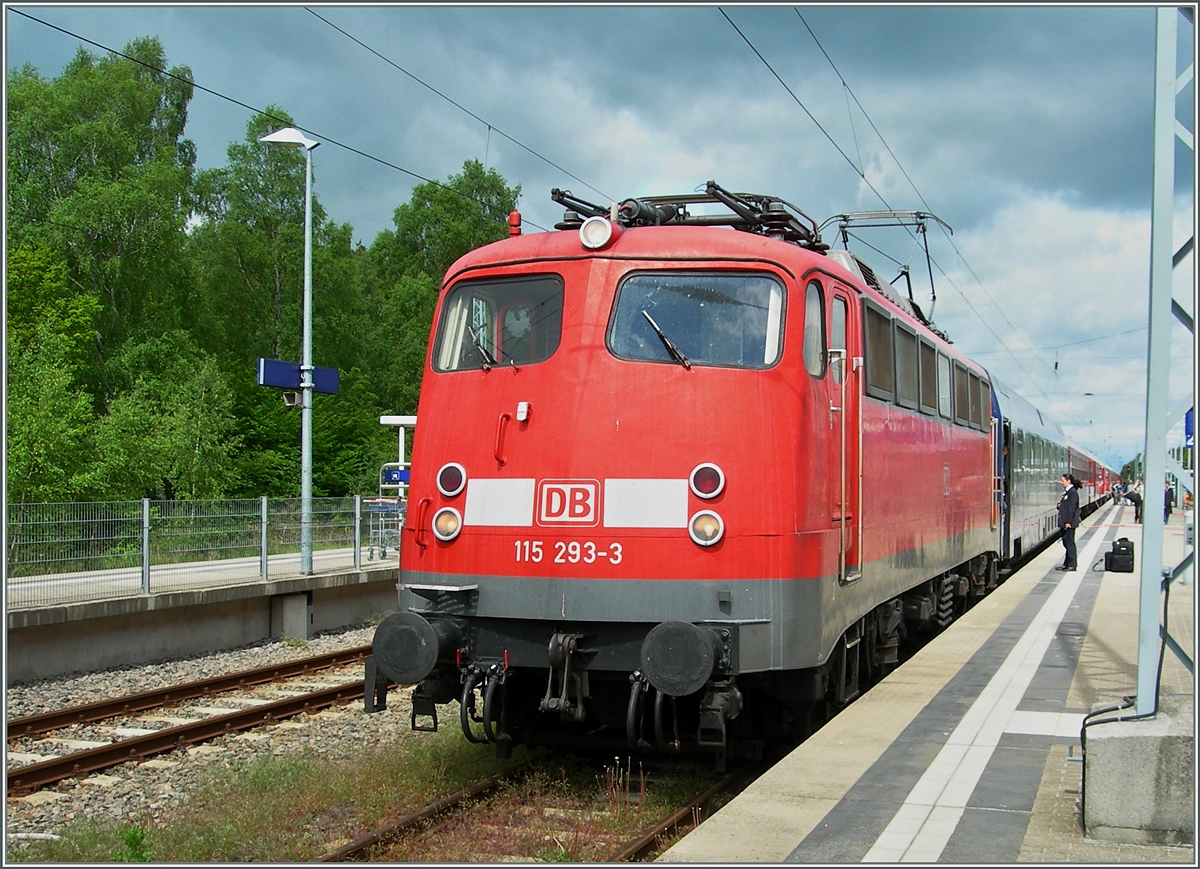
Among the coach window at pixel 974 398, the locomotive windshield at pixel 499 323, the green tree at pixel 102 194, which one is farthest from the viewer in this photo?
the green tree at pixel 102 194

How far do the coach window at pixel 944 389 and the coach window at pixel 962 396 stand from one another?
0.34m

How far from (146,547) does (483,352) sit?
859 cm

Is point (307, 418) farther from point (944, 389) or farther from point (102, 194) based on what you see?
point (102, 194)

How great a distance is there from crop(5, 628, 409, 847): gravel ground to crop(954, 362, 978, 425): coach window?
669cm

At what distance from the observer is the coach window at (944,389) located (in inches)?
462

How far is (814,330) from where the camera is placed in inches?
288

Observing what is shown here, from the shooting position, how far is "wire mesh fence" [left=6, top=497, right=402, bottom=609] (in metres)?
13.0

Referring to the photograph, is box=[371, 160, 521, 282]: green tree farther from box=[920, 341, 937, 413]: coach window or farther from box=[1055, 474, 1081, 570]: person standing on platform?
box=[920, 341, 937, 413]: coach window

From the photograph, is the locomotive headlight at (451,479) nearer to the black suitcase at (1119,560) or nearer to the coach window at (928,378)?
the coach window at (928,378)

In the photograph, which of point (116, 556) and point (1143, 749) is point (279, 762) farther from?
point (116, 556)

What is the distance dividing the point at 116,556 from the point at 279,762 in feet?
22.4

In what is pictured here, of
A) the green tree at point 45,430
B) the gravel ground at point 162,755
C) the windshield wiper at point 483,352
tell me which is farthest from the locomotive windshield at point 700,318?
the green tree at point 45,430

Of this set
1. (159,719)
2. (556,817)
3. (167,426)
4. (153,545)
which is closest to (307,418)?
(153,545)

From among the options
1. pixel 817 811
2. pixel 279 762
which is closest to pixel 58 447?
pixel 279 762
